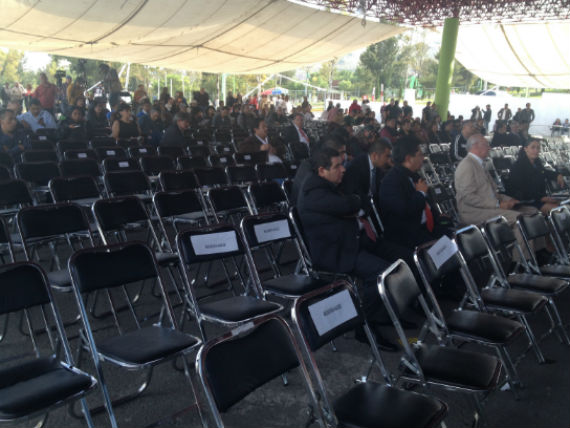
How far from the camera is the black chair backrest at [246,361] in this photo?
174 centimetres

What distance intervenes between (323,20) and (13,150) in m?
10.0

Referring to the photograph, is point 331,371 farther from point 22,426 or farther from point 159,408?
point 22,426

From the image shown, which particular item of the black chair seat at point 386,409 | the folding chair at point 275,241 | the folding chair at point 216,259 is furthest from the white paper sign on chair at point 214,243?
the black chair seat at point 386,409

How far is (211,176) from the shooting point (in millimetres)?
5742

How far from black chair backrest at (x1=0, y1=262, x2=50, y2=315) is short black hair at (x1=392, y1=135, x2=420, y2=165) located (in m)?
2.99

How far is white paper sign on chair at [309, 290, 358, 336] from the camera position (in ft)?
6.89

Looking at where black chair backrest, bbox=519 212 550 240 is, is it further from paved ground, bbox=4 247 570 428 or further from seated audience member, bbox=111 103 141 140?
seated audience member, bbox=111 103 141 140

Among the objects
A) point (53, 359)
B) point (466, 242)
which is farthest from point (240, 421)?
point (466, 242)

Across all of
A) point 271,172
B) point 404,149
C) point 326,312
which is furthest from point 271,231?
point 271,172

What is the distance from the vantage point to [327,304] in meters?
2.16

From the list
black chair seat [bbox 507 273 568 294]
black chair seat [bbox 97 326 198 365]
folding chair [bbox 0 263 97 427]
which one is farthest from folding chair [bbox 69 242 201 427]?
black chair seat [bbox 507 273 568 294]

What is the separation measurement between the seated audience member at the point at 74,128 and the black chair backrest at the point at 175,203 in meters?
4.71

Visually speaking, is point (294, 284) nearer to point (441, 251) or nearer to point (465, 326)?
point (441, 251)

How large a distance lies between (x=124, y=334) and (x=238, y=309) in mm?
677
